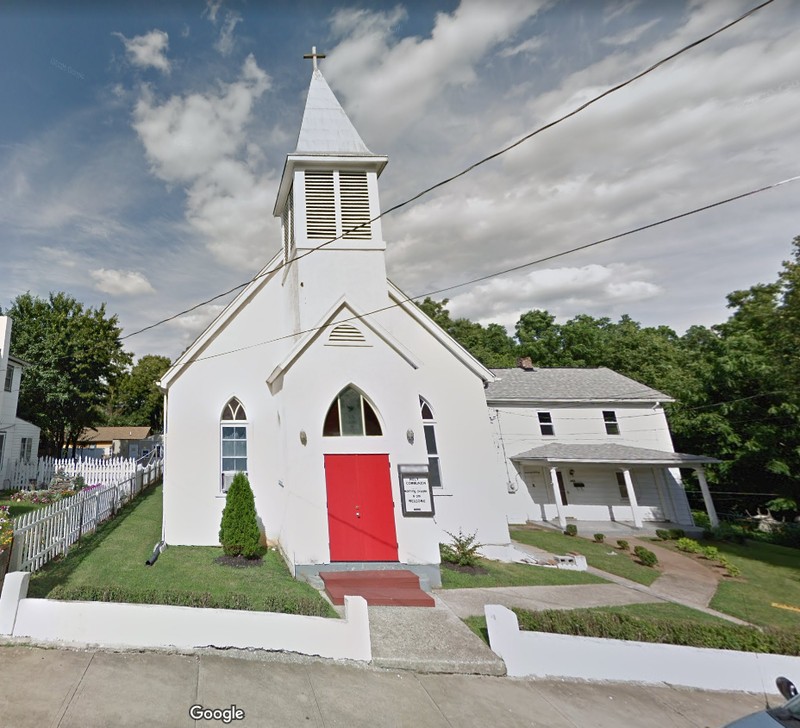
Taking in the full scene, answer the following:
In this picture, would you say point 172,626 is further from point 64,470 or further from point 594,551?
point 64,470

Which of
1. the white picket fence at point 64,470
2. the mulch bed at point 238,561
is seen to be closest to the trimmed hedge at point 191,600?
the mulch bed at point 238,561

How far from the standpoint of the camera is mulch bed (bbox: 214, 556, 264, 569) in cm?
1024

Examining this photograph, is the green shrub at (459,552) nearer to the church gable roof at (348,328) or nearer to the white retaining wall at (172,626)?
the church gable roof at (348,328)

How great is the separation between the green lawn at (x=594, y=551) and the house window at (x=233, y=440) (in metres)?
11.4

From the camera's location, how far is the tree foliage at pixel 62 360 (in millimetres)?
27219

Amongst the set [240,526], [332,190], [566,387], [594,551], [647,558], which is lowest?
[647,558]

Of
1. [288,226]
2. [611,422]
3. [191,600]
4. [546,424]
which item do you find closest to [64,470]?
[288,226]

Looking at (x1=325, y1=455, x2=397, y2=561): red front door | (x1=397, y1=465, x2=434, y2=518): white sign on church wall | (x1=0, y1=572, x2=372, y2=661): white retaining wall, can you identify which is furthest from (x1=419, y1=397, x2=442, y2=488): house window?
(x1=0, y1=572, x2=372, y2=661): white retaining wall

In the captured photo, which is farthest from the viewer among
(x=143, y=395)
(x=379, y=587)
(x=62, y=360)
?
(x=143, y=395)

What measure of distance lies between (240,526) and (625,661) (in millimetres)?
8881

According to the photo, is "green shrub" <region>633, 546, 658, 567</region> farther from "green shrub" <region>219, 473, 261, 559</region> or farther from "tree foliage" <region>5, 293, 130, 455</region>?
"tree foliage" <region>5, 293, 130, 455</region>

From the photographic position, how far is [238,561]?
10453 millimetres

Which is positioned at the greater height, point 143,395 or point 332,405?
point 143,395

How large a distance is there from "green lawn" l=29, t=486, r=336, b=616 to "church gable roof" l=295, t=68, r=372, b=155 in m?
12.9
